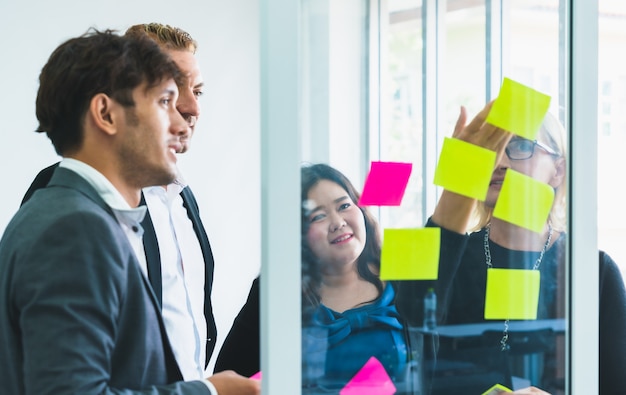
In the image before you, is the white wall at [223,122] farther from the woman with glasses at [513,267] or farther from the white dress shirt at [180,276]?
the woman with glasses at [513,267]

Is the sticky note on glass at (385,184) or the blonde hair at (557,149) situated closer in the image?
the sticky note on glass at (385,184)

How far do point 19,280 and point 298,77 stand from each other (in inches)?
19.8

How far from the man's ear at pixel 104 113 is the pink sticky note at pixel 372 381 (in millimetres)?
566

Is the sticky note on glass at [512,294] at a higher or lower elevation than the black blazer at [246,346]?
higher

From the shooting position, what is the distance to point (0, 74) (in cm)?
315

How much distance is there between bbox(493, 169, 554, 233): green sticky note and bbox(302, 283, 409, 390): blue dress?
0.81 ft

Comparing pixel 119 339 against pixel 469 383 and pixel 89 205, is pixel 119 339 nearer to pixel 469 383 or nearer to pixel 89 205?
pixel 89 205

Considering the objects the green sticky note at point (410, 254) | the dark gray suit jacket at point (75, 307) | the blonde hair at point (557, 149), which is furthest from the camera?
the blonde hair at point (557, 149)

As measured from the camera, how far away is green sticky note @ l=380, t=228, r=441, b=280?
3.91ft

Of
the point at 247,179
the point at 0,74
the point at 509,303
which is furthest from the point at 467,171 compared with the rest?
the point at 247,179

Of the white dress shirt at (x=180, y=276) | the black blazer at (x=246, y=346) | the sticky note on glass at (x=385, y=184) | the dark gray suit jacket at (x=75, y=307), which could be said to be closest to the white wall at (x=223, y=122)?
the white dress shirt at (x=180, y=276)

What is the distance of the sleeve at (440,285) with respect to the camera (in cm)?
122

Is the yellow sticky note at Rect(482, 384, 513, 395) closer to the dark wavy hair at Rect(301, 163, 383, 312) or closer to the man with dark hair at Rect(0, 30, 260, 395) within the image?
the dark wavy hair at Rect(301, 163, 383, 312)

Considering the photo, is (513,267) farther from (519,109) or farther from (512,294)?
(519,109)
